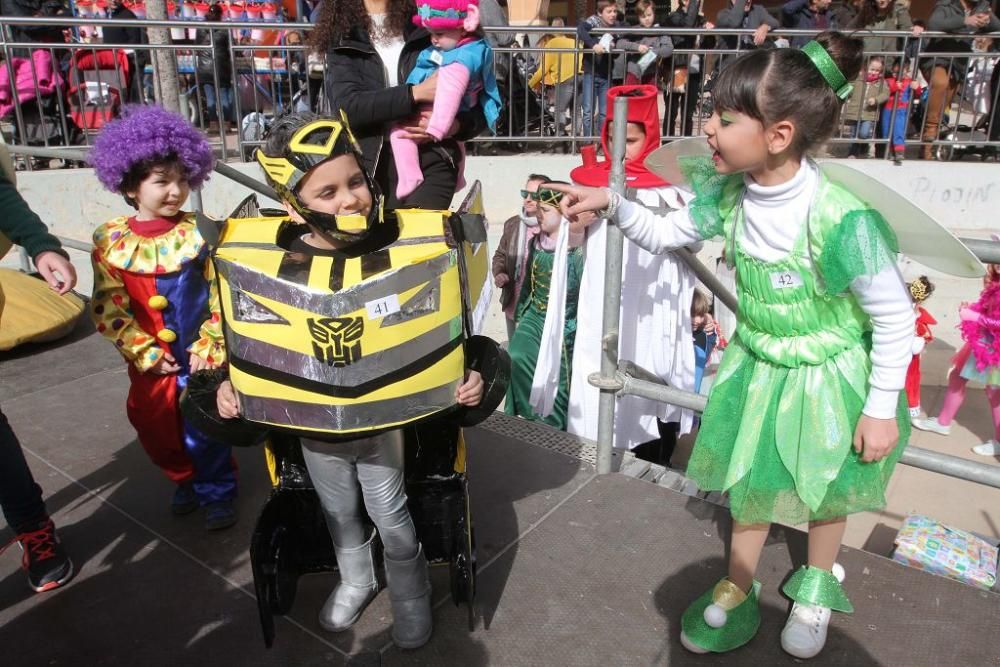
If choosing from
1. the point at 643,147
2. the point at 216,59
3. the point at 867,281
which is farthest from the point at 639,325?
the point at 216,59

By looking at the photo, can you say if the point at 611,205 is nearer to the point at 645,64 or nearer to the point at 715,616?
the point at 715,616

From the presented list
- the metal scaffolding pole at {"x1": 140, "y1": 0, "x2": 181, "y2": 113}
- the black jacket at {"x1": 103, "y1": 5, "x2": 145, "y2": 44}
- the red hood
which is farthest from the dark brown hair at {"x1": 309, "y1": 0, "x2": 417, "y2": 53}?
the black jacket at {"x1": 103, "y1": 5, "x2": 145, "y2": 44}

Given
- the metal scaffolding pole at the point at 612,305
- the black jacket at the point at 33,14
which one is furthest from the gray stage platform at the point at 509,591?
the black jacket at the point at 33,14

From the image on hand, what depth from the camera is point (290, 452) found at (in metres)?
2.31

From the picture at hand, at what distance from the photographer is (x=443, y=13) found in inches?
117

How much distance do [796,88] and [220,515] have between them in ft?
7.46

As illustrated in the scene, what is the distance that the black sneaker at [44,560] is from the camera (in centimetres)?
247

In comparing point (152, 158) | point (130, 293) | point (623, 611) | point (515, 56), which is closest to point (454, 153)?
point (152, 158)

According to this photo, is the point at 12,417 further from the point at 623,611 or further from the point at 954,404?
the point at 954,404

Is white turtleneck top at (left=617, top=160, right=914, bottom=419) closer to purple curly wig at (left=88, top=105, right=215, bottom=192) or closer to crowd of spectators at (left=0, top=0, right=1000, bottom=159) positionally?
purple curly wig at (left=88, top=105, right=215, bottom=192)

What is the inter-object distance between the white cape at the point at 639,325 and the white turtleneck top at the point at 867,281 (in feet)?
5.36

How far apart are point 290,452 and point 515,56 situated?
731 cm

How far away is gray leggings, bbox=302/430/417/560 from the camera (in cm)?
200

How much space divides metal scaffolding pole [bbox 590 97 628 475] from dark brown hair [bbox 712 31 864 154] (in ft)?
2.54
